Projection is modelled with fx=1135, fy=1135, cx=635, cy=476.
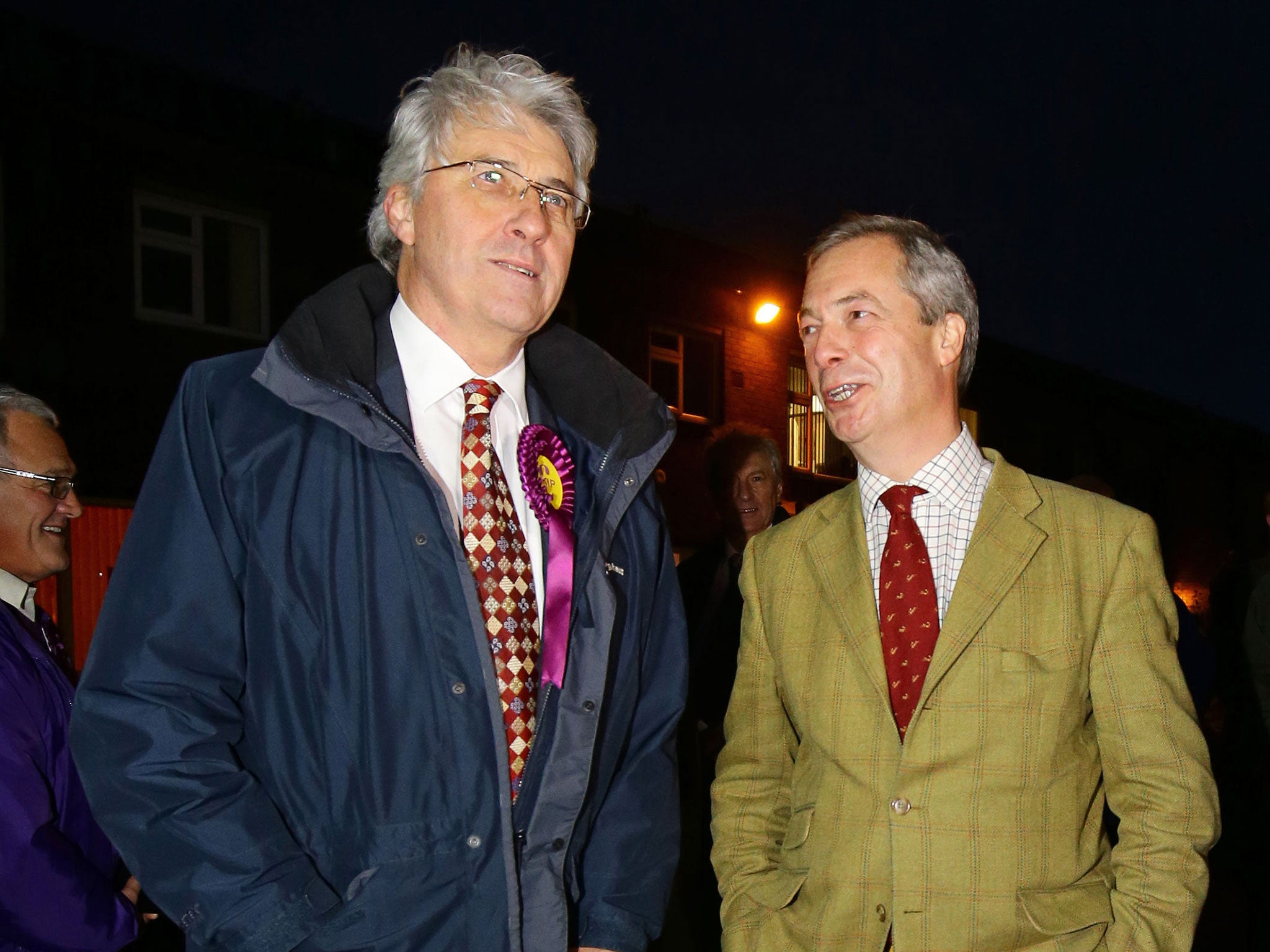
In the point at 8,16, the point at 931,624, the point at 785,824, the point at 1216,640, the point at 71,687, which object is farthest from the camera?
the point at 8,16

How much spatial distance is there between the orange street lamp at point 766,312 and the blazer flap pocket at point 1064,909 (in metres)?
13.3

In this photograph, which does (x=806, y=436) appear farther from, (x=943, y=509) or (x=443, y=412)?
(x=443, y=412)

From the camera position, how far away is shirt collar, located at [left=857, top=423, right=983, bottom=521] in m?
2.46

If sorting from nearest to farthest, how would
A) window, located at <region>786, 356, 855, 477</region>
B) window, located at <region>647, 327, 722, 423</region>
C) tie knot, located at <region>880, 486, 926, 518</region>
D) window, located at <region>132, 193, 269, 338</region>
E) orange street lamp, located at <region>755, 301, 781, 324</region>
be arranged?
tie knot, located at <region>880, 486, 926, 518</region>
window, located at <region>132, 193, 269, 338</region>
window, located at <region>647, 327, 722, 423</region>
orange street lamp, located at <region>755, 301, 781, 324</region>
window, located at <region>786, 356, 855, 477</region>

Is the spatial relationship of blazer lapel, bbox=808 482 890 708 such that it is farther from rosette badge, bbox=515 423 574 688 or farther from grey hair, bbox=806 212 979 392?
rosette badge, bbox=515 423 574 688

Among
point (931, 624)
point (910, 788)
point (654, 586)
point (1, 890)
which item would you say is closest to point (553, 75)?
point (654, 586)

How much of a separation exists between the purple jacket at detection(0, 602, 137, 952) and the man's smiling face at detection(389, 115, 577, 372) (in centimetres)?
125

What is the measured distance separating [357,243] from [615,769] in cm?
1009

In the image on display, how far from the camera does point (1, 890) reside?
7.63 ft

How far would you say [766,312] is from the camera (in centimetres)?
1509

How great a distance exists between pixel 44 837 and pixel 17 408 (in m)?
1.46

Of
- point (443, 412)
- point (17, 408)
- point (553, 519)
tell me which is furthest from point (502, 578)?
point (17, 408)

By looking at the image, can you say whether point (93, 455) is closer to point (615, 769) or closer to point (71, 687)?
point (71, 687)

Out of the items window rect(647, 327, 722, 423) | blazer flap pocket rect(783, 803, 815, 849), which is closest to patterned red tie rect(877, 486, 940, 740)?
blazer flap pocket rect(783, 803, 815, 849)
